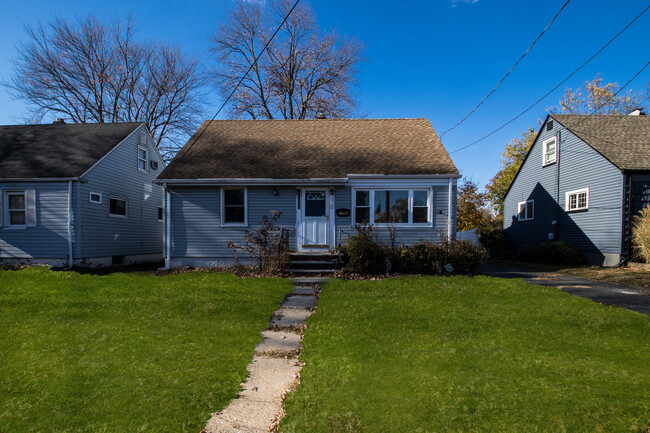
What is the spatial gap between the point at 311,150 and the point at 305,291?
6.98m

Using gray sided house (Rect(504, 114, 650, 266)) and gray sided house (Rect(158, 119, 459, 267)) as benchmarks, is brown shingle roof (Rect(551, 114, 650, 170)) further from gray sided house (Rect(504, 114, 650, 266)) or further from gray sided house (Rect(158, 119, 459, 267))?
gray sided house (Rect(158, 119, 459, 267))

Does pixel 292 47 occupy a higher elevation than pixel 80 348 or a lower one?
higher

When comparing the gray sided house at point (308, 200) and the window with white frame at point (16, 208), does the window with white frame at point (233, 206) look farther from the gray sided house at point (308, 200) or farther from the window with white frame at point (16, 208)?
the window with white frame at point (16, 208)

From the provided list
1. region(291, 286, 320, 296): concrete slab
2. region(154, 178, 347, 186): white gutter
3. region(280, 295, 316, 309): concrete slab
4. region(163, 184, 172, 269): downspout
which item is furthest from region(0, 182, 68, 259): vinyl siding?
region(280, 295, 316, 309): concrete slab

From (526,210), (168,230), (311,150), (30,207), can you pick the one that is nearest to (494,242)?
(526,210)

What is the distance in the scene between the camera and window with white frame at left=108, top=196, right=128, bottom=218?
1527 cm

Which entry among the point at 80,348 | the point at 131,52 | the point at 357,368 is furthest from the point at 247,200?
the point at 131,52

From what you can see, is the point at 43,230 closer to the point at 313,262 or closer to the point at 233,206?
the point at 233,206

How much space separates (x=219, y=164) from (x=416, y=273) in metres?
7.67

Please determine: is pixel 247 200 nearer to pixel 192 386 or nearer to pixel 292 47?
pixel 192 386

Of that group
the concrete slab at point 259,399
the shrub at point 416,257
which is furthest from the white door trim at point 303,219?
the concrete slab at point 259,399

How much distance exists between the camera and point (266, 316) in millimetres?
6688

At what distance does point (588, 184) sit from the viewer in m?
16.0

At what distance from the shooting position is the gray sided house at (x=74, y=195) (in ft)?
44.0
